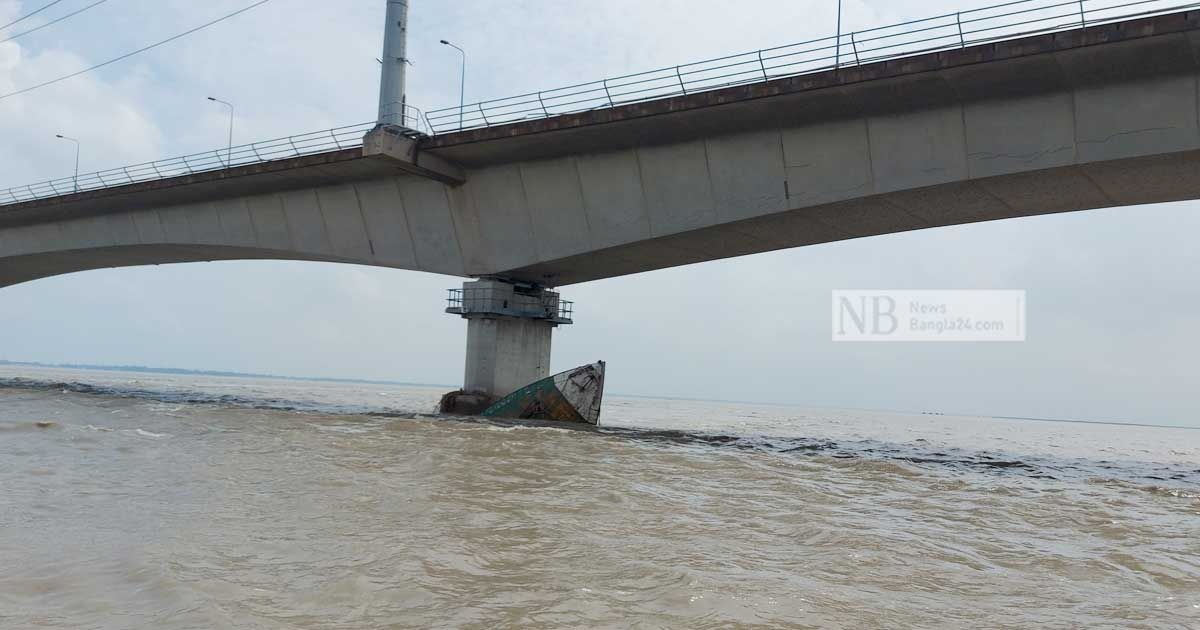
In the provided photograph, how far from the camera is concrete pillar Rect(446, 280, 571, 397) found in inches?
1094

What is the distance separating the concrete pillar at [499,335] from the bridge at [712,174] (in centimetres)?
8

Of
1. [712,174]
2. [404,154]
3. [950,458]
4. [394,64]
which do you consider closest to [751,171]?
[712,174]

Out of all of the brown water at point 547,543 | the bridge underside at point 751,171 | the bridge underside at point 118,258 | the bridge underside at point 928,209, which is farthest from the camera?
the bridge underside at point 118,258

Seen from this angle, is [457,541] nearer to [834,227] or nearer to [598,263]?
[834,227]

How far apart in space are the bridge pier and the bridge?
0.08 metres

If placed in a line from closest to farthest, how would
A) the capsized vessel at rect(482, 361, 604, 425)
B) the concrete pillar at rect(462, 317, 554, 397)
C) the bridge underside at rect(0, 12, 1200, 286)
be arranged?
the bridge underside at rect(0, 12, 1200, 286)
the capsized vessel at rect(482, 361, 604, 425)
the concrete pillar at rect(462, 317, 554, 397)

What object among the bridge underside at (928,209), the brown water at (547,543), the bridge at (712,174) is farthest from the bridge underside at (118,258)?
the brown water at (547,543)

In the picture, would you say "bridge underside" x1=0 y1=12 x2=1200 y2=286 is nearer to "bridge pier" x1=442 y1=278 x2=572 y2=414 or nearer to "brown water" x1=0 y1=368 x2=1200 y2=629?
"bridge pier" x1=442 y1=278 x2=572 y2=414

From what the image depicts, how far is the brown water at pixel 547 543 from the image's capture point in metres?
5.57

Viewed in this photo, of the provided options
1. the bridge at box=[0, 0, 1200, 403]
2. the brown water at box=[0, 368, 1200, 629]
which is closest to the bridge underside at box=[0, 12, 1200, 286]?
the bridge at box=[0, 0, 1200, 403]

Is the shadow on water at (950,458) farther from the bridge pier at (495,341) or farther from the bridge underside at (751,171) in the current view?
the bridge underside at (751,171)

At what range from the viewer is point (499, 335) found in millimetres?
28188

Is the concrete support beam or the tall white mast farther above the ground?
the tall white mast

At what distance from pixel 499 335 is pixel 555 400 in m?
3.13
